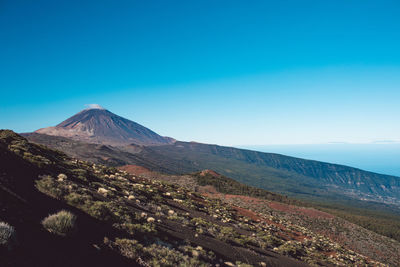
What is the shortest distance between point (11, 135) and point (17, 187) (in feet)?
51.3

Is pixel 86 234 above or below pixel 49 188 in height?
below

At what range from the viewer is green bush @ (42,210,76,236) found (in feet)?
21.8

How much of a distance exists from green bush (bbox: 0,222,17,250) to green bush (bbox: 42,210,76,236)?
5.36 feet

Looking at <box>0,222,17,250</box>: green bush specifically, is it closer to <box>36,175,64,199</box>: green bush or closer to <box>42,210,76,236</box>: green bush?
<box>42,210,76,236</box>: green bush

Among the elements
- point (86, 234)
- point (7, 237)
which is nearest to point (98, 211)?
point (86, 234)

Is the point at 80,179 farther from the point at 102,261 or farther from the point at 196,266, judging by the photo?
the point at 196,266

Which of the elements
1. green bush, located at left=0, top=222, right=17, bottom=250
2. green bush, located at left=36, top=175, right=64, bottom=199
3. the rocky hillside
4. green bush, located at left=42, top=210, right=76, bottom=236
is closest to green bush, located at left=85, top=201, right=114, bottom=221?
the rocky hillside

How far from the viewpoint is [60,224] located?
22.2 ft

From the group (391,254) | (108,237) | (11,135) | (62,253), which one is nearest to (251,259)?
(108,237)

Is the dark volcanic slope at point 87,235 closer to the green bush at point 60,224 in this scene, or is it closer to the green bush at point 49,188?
the green bush at point 49,188

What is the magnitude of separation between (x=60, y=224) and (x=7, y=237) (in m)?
1.96

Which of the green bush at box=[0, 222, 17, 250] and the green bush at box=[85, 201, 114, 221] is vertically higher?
the green bush at box=[0, 222, 17, 250]

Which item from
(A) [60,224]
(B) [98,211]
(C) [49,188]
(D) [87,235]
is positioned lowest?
(D) [87,235]

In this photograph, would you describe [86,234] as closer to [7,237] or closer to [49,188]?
[7,237]
